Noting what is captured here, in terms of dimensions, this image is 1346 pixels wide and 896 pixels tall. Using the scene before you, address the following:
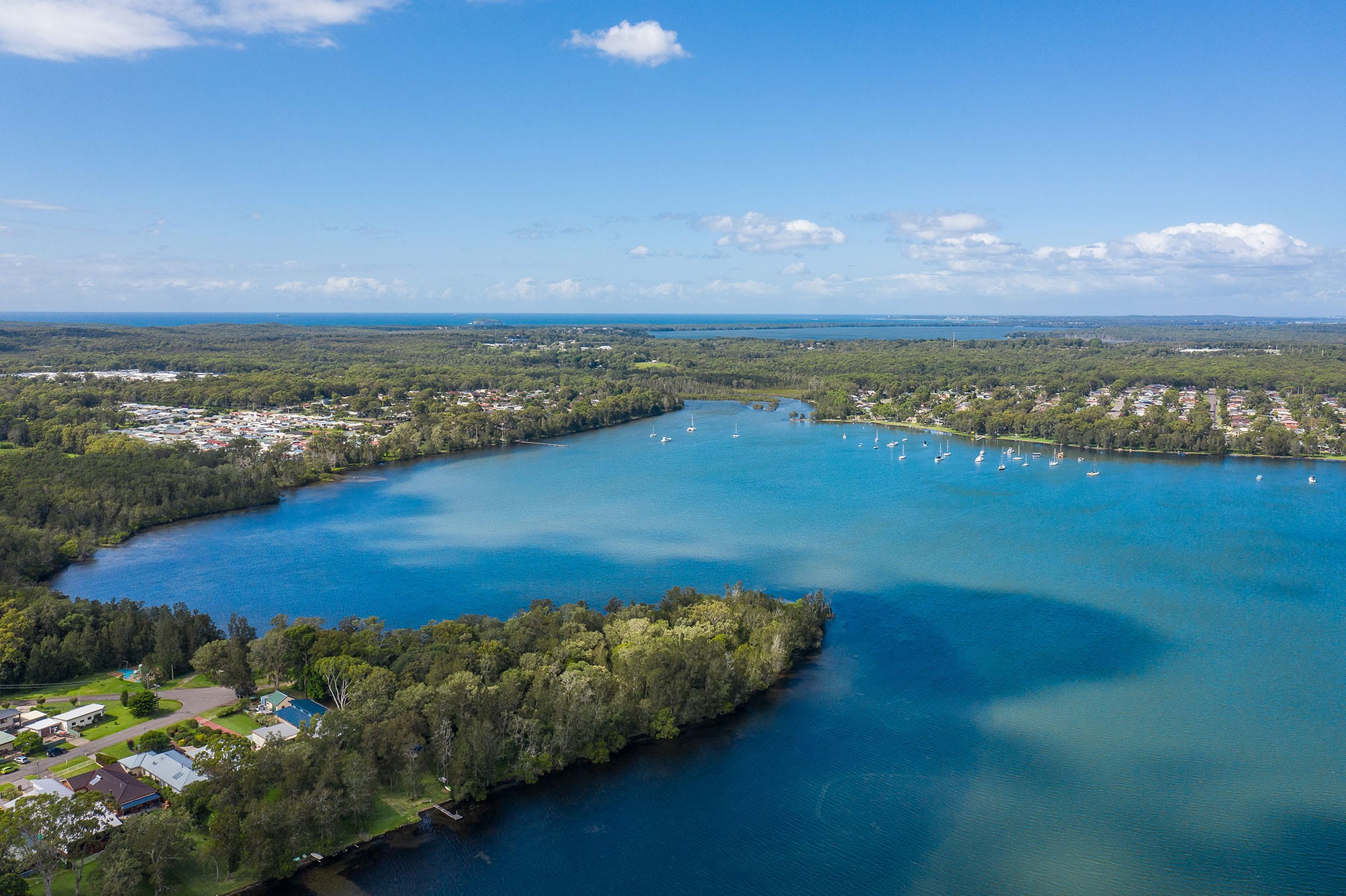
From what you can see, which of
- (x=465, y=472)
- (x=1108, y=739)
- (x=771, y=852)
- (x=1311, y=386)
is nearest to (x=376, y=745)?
(x=771, y=852)

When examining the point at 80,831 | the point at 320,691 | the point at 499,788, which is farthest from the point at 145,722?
the point at 499,788

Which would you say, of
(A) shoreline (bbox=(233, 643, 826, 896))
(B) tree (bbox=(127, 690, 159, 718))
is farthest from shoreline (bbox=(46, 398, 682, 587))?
(A) shoreline (bbox=(233, 643, 826, 896))

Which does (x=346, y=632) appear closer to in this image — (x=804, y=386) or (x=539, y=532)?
(x=539, y=532)

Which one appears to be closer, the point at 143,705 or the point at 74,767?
the point at 74,767

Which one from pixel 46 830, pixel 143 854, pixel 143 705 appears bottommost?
pixel 143 854

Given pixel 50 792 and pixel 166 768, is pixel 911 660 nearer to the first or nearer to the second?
pixel 166 768

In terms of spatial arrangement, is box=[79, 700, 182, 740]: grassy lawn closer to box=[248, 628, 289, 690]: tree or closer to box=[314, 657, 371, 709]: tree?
box=[248, 628, 289, 690]: tree

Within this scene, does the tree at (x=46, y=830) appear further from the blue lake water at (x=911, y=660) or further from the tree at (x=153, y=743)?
the blue lake water at (x=911, y=660)
